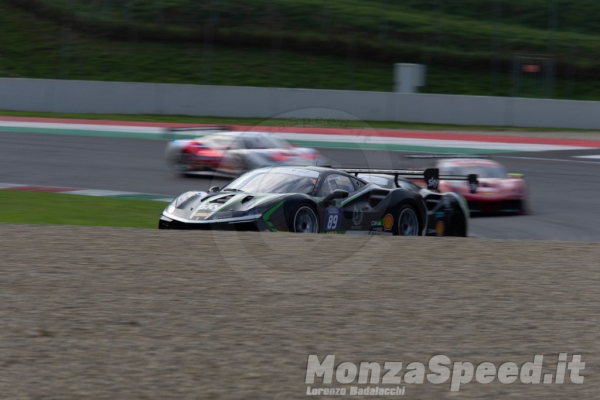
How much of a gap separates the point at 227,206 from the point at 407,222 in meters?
2.37

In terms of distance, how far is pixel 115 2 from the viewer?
32.0 m

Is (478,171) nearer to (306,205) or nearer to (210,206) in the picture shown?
(306,205)

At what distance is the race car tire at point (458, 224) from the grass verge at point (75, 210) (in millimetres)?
3901

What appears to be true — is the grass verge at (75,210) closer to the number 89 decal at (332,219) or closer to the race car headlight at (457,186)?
the number 89 decal at (332,219)

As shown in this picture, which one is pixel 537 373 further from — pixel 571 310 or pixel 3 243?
pixel 3 243

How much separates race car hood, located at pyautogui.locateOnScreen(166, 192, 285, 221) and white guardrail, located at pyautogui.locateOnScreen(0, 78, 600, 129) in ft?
48.8

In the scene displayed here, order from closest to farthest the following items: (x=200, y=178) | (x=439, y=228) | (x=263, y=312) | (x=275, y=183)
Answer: (x=263, y=312) < (x=275, y=183) < (x=439, y=228) < (x=200, y=178)

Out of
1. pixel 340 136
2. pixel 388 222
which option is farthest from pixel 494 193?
pixel 340 136

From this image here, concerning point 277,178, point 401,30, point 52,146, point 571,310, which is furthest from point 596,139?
point 571,310

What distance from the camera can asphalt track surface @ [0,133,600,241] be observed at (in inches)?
483

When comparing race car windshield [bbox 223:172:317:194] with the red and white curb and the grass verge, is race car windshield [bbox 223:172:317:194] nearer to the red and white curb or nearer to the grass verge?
the grass verge

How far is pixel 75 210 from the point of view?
1138 centimetres

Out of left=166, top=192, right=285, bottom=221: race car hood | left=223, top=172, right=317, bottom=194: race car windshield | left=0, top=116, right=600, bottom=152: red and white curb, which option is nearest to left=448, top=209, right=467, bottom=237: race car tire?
left=223, top=172, right=317, bottom=194: race car windshield

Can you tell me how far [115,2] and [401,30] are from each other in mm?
11333
